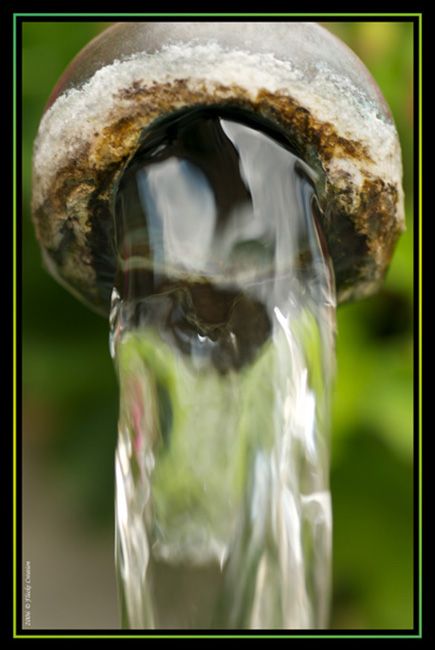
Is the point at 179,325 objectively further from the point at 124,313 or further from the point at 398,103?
the point at 398,103

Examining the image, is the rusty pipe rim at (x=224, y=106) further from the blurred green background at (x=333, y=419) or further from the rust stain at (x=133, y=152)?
the blurred green background at (x=333, y=419)

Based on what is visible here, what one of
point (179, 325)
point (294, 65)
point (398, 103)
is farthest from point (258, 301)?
point (398, 103)
